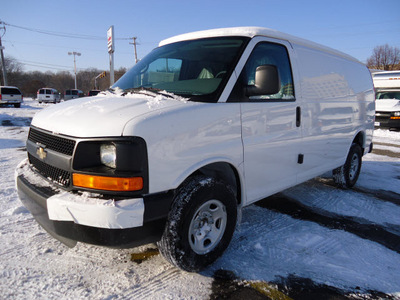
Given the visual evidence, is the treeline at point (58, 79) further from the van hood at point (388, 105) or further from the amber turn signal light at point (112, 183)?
the amber turn signal light at point (112, 183)

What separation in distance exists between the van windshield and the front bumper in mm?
1026

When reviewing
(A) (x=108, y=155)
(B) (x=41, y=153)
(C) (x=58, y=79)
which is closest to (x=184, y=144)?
(A) (x=108, y=155)

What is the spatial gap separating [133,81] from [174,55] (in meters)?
0.55

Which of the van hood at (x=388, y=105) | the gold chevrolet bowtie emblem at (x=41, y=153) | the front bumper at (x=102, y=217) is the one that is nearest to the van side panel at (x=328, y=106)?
the front bumper at (x=102, y=217)

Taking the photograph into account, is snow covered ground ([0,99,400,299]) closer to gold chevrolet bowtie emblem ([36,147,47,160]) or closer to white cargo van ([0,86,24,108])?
gold chevrolet bowtie emblem ([36,147,47,160])

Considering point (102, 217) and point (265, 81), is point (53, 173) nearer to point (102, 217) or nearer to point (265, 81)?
point (102, 217)

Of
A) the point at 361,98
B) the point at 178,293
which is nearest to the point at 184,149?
the point at 178,293

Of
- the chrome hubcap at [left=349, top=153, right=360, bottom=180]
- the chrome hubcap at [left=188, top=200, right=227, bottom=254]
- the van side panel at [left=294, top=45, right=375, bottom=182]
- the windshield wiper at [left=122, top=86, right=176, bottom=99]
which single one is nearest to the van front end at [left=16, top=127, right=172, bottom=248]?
the chrome hubcap at [left=188, top=200, right=227, bottom=254]

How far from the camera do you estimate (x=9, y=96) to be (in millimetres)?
25547

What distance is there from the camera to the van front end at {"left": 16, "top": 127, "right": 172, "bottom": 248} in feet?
6.04

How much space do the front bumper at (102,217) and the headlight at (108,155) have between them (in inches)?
9.7

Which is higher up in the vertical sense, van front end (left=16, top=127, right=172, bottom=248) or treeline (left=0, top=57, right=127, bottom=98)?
treeline (left=0, top=57, right=127, bottom=98)

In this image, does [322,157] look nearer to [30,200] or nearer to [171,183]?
[171,183]

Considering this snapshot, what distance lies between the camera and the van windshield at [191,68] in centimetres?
253
